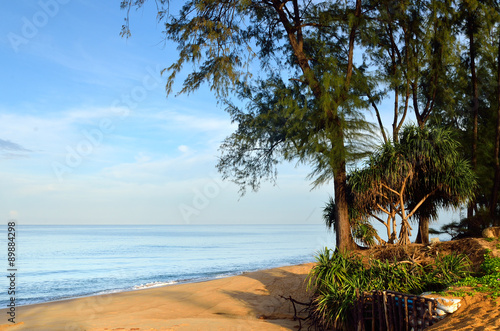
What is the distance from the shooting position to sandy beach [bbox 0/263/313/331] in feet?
32.4

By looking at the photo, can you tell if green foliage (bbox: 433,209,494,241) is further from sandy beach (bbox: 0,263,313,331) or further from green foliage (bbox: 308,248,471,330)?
green foliage (bbox: 308,248,471,330)

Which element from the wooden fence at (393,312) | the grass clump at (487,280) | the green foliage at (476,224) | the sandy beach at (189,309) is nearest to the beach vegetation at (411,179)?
the green foliage at (476,224)

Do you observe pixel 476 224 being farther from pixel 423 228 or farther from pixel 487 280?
pixel 487 280

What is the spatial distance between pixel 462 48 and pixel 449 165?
744 cm

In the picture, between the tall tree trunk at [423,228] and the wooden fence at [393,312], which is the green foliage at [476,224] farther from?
the wooden fence at [393,312]

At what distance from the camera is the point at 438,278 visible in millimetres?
9109

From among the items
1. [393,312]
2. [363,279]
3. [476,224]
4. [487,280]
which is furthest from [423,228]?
[393,312]

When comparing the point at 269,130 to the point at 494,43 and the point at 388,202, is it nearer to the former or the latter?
the point at 388,202

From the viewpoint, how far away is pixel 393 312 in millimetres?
7691

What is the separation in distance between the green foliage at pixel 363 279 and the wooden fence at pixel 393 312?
14.3 inches

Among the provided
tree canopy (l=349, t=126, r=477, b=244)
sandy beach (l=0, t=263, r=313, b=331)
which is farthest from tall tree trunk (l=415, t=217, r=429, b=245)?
sandy beach (l=0, t=263, r=313, b=331)

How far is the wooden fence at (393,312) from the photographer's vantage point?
23.6 ft

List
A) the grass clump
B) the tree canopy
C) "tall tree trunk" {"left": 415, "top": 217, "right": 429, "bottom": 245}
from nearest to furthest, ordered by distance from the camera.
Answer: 1. the grass clump
2. the tree canopy
3. "tall tree trunk" {"left": 415, "top": 217, "right": 429, "bottom": 245}

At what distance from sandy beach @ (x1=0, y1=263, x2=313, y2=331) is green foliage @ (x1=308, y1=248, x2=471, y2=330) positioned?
1.18 meters
